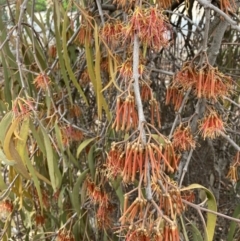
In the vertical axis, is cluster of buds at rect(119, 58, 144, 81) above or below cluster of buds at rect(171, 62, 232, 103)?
above

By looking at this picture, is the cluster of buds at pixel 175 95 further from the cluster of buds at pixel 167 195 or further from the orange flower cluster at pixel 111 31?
the cluster of buds at pixel 167 195

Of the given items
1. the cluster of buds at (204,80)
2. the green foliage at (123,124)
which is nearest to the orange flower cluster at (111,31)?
the green foliage at (123,124)

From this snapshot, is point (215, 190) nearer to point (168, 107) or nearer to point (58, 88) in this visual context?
point (168, 107)

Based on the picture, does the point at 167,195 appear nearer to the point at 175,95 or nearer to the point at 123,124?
the point at 123,124

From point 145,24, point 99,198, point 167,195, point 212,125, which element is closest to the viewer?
point 167,195

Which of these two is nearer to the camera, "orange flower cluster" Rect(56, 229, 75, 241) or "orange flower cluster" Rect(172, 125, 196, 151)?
"orange flower cluster" Rect(172, 125, 196, 151)

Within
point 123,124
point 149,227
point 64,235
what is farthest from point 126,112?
point 64,235

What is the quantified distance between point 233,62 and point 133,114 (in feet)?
2.87

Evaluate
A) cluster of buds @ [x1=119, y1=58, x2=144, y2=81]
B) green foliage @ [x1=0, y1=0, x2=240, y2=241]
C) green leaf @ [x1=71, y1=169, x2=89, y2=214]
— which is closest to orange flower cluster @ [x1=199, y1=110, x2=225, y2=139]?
green foliage @ [x1=0, y1=0, x2=240, y2=241]

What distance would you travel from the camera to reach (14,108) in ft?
1.93

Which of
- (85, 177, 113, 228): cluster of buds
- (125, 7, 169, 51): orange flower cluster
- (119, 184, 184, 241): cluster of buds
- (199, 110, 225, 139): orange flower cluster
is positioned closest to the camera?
(119, 184, 184, 241): cluster of buds

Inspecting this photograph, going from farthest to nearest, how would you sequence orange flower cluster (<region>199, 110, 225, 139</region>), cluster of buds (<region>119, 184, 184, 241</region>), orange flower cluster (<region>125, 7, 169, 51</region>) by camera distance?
orange flower cluster (<region>199, 110, 225, 139</region>) → orange flower cluster (<region>125, 7, 169, 51</region>) → cluster of buds (<region>119, 184, 184, 241</region>)

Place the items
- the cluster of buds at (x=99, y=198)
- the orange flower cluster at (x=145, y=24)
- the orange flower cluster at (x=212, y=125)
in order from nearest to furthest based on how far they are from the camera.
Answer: the orange flower cluster at (x=145, y=24) < the orange flower cluster at (x=212, y=125) < the cluster of buds at (x=99, y=198)

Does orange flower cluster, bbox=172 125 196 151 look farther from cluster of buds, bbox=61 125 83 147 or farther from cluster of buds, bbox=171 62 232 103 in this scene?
cluster of buds, bbox=61 125 83 147
